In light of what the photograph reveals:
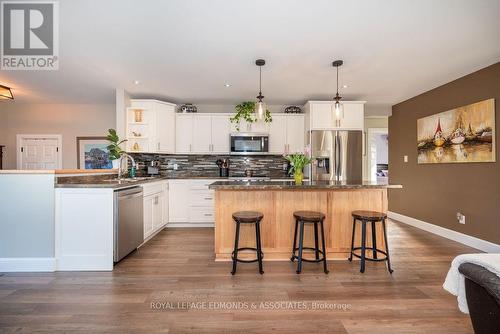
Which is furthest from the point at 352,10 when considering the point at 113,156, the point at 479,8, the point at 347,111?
the point at 113,156

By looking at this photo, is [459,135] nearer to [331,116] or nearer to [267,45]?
[331,116]

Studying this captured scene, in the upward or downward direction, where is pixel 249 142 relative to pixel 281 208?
upward

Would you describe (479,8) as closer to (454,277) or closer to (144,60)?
(454,277)

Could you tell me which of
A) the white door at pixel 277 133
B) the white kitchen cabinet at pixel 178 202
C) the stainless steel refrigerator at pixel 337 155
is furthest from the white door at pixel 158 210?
the stainless steel refrigerator at pixel 337 155

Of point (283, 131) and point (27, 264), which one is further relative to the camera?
point (283, 131)

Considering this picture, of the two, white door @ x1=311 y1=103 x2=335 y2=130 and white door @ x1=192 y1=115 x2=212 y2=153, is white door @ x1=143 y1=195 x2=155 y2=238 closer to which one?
white door @ x1=192 y1=115 x2=212 y2=153

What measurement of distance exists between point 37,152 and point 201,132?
3.62m

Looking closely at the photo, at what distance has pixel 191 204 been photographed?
14.6 feet

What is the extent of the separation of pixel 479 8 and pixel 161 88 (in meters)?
3.96

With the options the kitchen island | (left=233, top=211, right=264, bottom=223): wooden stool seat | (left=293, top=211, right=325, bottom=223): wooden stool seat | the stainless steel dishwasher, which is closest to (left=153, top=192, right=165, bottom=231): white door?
the stainless steel dishwasher

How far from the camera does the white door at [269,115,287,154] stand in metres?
4.79

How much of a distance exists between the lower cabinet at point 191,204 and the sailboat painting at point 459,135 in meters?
3.87

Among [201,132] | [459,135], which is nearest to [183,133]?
[201,132]

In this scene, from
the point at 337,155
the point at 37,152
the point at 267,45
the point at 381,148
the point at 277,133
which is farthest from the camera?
the point at 381,148
